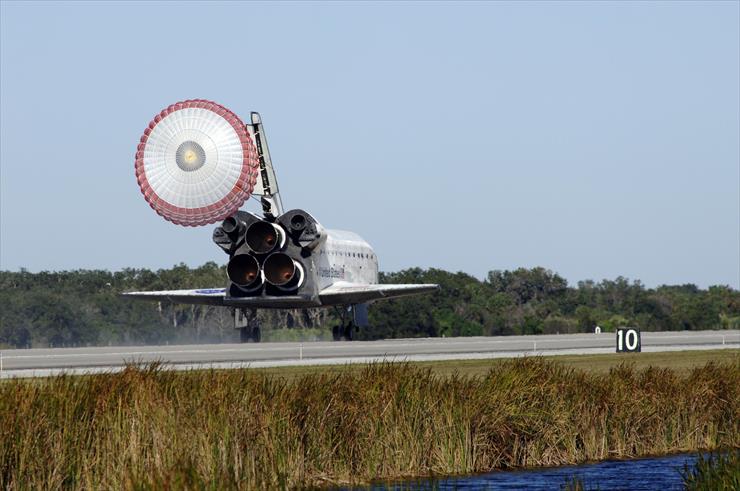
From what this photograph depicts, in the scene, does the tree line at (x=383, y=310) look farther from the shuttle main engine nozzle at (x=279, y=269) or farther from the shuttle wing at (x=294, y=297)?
the shuttle main engine nozzle at (x=279, y=269)

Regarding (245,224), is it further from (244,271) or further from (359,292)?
(359,292)

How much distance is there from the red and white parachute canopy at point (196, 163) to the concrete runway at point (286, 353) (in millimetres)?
5427

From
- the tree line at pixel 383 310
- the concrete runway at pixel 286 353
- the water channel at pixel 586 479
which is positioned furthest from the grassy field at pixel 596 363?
the tree line at pixel 383 310

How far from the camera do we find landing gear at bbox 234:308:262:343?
61.6m

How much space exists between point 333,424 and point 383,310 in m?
76.4

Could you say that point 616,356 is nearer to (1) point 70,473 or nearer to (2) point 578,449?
(2) point 578,449

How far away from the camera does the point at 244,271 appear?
58.4 metres

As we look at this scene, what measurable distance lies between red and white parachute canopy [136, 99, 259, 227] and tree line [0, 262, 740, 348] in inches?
999

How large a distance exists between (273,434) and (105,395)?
8.37 ft

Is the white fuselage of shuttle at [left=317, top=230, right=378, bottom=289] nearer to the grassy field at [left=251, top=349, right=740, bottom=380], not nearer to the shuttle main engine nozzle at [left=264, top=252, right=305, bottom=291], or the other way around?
the shuttle main engine nozzle at [left=264, top=252, right=305, bottom=291]

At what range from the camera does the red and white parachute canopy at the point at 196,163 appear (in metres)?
51.8

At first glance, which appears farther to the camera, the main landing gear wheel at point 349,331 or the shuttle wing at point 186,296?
the main landing gear wheel at point 349,331

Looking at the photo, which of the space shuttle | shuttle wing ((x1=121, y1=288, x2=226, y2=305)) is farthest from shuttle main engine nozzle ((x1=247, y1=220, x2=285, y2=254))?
shuttle wing ((x1=121, y1=288, x2=226, y2=305))

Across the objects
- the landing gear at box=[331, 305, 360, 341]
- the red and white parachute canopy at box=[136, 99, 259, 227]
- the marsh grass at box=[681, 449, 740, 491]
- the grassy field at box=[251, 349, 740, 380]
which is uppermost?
the red and white parachute canopy at box=[136, 99, 259, 227]
